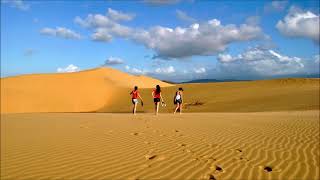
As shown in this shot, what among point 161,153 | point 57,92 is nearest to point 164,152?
Result: point 161,153

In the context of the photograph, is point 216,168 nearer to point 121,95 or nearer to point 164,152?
point 164,152

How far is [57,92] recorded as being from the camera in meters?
44.6

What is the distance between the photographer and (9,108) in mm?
38656

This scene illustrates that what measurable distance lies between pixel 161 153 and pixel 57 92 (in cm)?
3821

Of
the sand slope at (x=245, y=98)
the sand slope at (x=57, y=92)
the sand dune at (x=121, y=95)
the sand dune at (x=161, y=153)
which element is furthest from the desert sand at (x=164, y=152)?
the sand slope at (x=57, y=92)

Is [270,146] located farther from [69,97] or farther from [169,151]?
[69,97]

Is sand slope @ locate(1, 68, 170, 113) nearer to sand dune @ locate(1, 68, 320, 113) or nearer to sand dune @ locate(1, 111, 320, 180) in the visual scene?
sand dune @ locate(1, 68, 320, 113)

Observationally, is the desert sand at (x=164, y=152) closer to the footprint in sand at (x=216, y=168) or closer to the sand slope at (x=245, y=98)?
the footprint in sand at (x=216, y=168)

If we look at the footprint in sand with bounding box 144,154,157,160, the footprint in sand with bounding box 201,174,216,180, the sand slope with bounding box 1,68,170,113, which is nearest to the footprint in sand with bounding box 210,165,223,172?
the footprint in sand with bounding box 201,174,216,180

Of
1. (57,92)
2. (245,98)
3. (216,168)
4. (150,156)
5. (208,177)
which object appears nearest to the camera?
(208,177)

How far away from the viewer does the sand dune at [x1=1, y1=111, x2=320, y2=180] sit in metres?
6.91

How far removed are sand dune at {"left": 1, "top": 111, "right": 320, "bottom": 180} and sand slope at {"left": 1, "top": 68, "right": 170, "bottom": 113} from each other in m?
27.9

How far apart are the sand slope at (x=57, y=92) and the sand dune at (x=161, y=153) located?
27.9 metres

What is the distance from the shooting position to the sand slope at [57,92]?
130 ft
